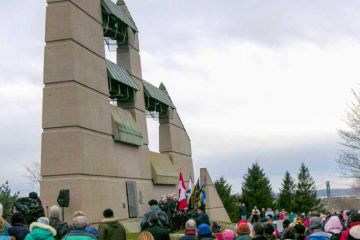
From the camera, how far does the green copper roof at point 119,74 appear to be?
2575cm

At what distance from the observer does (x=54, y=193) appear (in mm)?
20500

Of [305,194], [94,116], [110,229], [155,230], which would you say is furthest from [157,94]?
[305,194]

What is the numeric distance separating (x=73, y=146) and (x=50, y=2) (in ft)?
18.4

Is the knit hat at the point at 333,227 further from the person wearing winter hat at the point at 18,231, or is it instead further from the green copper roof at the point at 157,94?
the green copper roof at the point at 157,94

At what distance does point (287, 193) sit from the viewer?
244 feet

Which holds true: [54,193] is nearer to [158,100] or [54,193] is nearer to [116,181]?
[116,181]

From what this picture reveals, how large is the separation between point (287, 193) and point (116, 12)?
5238 cm

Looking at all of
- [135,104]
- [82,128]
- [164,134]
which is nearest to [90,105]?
A: [82,128]

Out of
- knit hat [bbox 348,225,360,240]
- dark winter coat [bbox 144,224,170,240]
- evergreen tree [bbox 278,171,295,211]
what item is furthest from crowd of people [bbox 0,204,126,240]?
evergreen tree [bbox 278,171,295,211]

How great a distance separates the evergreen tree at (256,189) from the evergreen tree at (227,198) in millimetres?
1927

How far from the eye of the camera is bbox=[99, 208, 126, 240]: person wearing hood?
35.9 ft

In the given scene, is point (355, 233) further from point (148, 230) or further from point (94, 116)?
point (94, 116)

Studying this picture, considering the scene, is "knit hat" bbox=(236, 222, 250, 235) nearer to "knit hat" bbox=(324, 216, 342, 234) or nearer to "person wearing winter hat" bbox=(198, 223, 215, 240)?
"person wearing winter hat" bbox=(198, 223, 215, 240)

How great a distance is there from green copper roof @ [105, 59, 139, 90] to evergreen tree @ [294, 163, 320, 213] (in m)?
45.7
